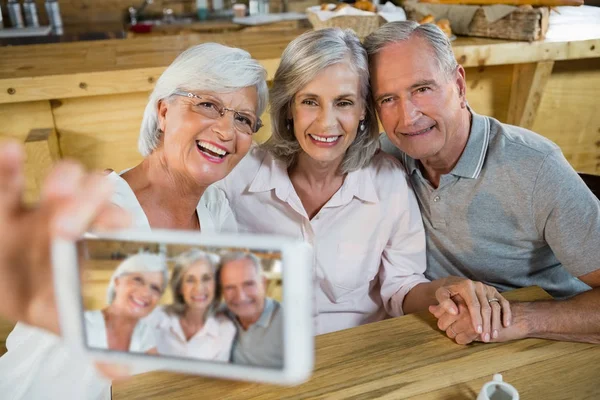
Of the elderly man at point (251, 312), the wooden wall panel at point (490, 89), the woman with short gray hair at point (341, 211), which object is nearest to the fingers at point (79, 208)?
the elderly man at point (251, 312)

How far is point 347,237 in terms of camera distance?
4.78 feet

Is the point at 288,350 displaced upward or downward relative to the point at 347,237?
upward

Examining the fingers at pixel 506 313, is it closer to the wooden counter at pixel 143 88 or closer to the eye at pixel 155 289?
the eye at pixel 155 289

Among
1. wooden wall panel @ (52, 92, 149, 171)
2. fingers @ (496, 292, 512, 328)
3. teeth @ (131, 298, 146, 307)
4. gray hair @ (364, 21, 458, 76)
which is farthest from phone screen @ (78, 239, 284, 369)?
wooden wall panel @ (52, 92, 149, 171)

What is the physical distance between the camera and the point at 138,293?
54 cm

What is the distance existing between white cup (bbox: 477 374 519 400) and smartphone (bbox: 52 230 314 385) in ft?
1.66

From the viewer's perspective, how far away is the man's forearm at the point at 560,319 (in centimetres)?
109

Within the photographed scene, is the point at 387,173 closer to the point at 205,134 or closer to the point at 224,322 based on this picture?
the point at 205,134

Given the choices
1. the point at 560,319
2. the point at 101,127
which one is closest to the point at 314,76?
the point at 560,319

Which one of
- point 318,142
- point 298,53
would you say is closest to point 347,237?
point 318,142

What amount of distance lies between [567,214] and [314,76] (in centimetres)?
68

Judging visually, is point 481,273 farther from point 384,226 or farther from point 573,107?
point 573,107

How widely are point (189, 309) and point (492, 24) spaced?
1.94 meters

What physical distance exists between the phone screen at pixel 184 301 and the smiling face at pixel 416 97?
891 mm
